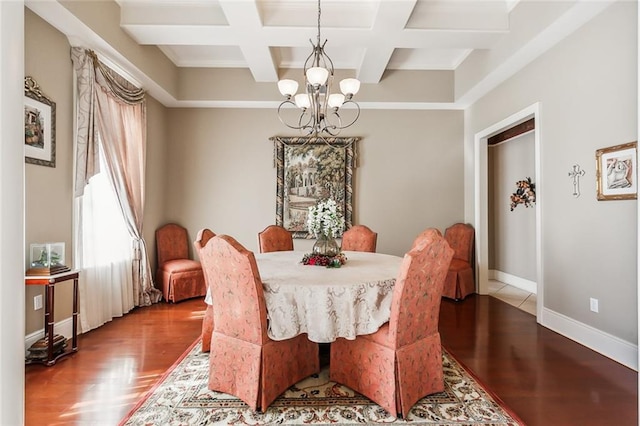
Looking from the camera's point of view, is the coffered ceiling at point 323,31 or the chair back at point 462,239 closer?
the coffered ceiling at point 323,31

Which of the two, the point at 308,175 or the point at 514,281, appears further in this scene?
the point at 514,281

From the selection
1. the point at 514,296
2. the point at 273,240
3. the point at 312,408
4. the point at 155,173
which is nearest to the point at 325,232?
the point at 312,408

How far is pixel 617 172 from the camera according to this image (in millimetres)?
2605

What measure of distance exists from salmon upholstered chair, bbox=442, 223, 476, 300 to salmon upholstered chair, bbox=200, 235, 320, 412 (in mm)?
2775

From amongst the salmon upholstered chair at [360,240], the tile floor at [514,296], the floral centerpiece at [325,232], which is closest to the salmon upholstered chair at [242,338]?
the floral centerpiece at [325,232]

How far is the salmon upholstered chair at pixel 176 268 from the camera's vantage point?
4352 millimetres

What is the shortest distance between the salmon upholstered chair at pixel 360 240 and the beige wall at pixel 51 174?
9.15 ft

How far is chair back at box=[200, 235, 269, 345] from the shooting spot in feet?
6.05

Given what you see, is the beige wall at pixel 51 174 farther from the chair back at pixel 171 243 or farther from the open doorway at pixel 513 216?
the open doorway at pixel 513 216

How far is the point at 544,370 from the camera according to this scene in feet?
8.04

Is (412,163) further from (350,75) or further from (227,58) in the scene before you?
(227,58)

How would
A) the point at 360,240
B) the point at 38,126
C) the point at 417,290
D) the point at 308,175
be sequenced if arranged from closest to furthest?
the point at 417,290
the point at 38,126
the point at 360,240
the point at 308,175

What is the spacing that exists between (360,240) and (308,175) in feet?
5.48

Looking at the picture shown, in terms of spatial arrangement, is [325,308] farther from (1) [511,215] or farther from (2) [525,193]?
(1) [511,215]
